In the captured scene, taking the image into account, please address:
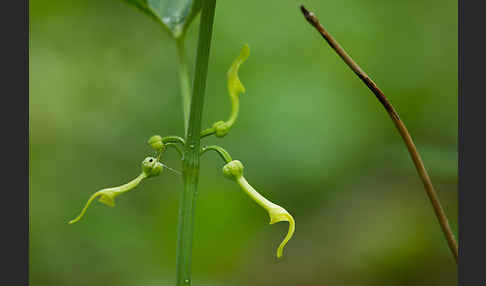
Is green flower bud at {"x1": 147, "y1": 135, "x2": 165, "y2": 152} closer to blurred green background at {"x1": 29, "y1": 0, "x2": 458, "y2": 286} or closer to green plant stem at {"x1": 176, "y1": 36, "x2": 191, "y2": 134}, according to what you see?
green plant stem at {"x1": 176, "y1": 36, "x2": 191, "y2": 134}

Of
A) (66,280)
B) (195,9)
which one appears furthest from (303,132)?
(195,9)

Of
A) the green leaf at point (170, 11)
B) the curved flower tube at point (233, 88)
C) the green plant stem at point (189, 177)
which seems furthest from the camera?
the green leaf at point (170, 11)

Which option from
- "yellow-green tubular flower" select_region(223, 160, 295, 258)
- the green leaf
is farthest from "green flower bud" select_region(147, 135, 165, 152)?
the green leaf

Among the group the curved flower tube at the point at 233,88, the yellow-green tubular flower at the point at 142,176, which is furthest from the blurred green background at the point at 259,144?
the yellow-green tubular flower at the point at 142,176

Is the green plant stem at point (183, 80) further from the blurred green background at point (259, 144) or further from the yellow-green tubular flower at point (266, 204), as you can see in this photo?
the blurred green background at point (259, 144)

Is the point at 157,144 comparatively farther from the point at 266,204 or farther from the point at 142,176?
the point at 266,204

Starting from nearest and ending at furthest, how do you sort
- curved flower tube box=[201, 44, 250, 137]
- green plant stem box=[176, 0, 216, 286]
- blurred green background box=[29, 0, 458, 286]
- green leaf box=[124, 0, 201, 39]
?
green plant stem box=[176, 0, 216, 286] < curved flower tube box=[201, 44, 250, 137] < green leaf box=[124, 0, 201, 39] < blurred green background box=[29, 0, 458, 286]

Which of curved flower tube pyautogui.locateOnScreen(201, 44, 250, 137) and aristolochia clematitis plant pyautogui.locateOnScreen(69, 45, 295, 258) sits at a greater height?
curved flower tube pyautogui.locateOnScreen(201, 44, 250, 137)

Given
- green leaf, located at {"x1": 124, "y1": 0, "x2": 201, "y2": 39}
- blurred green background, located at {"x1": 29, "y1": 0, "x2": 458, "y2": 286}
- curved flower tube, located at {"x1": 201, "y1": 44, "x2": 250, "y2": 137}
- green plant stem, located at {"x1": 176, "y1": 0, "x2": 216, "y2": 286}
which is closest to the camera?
green plant stem, located at {"x1": 176, "y1": 0, "x2": 216, "y2": 286}
